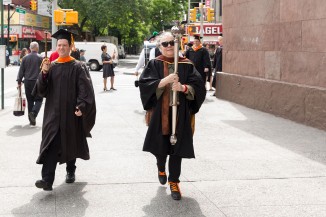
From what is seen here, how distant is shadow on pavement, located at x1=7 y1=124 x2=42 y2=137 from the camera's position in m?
9.98

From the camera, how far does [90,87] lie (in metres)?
6.12

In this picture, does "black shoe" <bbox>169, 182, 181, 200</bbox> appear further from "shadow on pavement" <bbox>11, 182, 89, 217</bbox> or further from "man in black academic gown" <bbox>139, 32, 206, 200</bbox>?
"shadow on pavement" <bbox>11, 182, 89, 217</bbox>

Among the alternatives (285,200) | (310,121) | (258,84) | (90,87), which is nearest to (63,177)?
(90,87)

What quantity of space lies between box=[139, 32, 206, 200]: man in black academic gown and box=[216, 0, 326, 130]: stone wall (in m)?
5.16

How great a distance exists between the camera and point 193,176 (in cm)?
670

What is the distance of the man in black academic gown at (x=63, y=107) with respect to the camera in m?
5.95

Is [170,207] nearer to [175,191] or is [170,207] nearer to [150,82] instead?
[175,191]

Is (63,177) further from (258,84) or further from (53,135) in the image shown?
(258,84)

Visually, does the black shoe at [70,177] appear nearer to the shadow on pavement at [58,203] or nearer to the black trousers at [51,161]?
→ the shadow on pavement at [58,203]

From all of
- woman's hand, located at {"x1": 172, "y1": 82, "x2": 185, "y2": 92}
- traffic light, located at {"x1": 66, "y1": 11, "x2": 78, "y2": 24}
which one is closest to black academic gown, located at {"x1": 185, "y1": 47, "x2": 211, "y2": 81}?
traffic light, located at {"x1": 66, "y1": 11, "x2": 78, "y2": 24}

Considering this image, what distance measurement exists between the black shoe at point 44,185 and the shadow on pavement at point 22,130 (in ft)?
13.8

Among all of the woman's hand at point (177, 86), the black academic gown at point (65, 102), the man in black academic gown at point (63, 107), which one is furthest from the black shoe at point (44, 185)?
the woman's hand at point (177, 86)

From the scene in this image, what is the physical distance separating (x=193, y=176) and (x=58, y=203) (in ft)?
6.00

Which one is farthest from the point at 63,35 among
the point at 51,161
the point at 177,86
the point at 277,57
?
the point at 277,57
